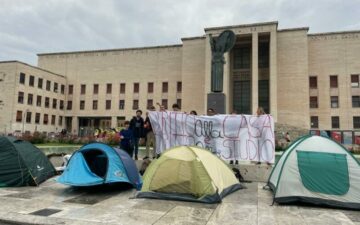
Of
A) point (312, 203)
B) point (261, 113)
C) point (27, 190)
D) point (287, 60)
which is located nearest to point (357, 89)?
point (287, 60)

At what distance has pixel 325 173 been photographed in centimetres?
727

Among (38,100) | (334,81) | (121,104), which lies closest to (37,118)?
(38,100)

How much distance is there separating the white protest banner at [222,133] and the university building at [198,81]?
32.6 m

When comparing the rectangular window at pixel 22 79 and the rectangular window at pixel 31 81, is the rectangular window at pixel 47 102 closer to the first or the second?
the rectangular window at pixel 31 81

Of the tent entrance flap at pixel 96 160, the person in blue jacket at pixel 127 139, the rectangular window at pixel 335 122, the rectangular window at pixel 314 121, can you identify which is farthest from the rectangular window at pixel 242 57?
the tent entrance flap at pixel 96 160

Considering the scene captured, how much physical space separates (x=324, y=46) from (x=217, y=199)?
139ft

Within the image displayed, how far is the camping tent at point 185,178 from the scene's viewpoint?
7453mm

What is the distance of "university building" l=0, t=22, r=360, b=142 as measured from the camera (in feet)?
139

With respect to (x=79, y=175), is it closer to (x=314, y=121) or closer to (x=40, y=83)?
(x=314, y=121)

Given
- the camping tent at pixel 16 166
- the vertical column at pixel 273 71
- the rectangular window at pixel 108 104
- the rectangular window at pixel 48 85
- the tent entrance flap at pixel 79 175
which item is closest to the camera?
the tent entrance flap at pixel 79 175

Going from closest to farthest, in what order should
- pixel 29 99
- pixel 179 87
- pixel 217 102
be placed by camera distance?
pixel 217 102 < pixel 29 99 < pixel 179 87

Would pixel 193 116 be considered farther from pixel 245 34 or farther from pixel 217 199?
pixel 245 34

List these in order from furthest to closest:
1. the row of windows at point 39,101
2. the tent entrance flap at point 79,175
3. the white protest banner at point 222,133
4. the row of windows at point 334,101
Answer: the row of windows at point 39,101, the row of windows at point 334,101, the white protest banner at point 222,133, the tent entrance flap at point 79,175

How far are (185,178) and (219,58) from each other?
9230mm
